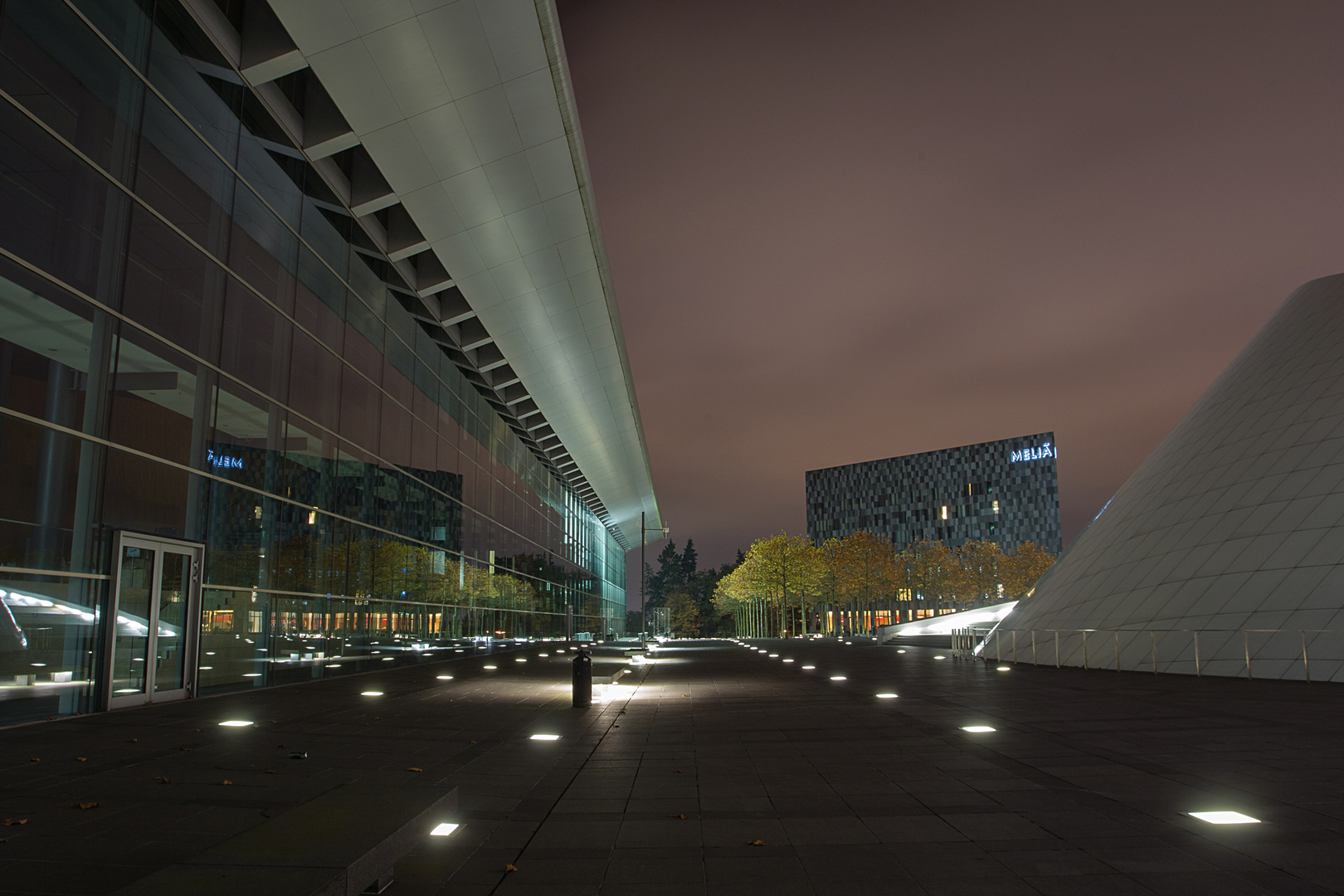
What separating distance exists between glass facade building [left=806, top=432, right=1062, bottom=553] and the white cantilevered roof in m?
112

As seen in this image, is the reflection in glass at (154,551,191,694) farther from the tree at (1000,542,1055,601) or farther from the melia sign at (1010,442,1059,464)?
the melia sign at (1010,442,1059,464)

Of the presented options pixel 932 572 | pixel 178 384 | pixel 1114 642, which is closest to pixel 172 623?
pixel 178 384

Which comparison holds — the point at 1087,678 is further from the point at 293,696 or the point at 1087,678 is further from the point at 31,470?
the point at 31,470

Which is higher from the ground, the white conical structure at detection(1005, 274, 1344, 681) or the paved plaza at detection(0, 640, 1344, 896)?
the white conical structure at detection(1005, 274, 1344, 681)

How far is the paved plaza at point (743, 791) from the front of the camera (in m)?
4.65

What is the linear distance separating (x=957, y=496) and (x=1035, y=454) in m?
13.2

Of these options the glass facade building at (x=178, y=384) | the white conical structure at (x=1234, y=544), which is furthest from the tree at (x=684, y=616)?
the glass facade building at (x=178, y=384)

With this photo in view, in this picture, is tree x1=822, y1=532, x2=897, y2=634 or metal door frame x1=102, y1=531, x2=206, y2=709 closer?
metal door frame x1=102, y1=531, x2=206, y2=709

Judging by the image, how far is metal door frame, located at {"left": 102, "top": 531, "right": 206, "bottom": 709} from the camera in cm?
1248

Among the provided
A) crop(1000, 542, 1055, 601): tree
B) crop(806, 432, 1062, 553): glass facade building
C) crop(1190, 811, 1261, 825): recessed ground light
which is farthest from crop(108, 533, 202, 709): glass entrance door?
crop(806, 432, 1062, 553): glass facade building

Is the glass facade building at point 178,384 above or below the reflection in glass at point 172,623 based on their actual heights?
above

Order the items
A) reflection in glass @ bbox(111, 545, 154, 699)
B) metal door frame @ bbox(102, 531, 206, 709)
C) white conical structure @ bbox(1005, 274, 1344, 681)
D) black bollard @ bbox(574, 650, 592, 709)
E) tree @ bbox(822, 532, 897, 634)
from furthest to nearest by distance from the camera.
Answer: tree @ bbox(822, 532, 897, 634)
white conical structure @ bbox(1005, 274, 1344, 681)
black bollard @ bbox(574, 650, 592, 709)
reflection in glass @ bbox(111, 545, 154, 699)
metal door frame @ bbox(102, 531, 206, 709)

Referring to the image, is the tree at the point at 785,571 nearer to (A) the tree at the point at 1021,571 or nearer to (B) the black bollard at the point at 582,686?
(A) the tree at the point at 1021,571

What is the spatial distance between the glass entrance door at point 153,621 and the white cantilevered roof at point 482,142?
360 inches
